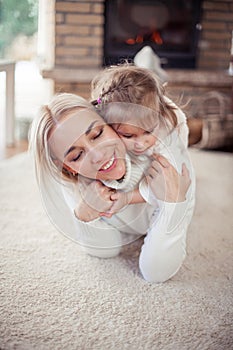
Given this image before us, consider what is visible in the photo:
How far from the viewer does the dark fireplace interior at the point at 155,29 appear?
118 inches

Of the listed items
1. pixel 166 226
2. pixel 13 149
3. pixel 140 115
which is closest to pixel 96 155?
pixel 140 115

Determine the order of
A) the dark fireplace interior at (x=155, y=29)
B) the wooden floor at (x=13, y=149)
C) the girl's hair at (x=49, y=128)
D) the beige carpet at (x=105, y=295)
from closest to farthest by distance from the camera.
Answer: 1. the beige carpet at (x=105, y=295)
2. the girl's hair at (x=49, y=128)
3. the wooden floor at (x=13, y=149)
4. the dark fireplace interior at (x=155, y=29)

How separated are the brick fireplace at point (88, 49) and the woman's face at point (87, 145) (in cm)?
187

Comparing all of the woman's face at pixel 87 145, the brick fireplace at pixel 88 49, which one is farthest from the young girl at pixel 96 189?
the brick fireplace at pixel 88 49

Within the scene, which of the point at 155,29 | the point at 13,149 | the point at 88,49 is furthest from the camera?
the point at 155,29

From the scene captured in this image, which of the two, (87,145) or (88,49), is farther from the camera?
(88,49)

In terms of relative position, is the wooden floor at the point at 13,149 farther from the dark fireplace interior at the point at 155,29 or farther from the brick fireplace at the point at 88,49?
the dark fireplace interior at the point at 155,29

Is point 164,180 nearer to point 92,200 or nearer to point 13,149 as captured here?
point 92,200

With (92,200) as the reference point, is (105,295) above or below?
below

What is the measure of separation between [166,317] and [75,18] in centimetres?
222

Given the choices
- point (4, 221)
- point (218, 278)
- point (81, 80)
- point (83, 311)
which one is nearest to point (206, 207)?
point (218, 278)

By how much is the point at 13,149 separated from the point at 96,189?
1469mm

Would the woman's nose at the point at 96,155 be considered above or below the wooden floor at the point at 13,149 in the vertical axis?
above

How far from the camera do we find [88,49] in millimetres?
2953
